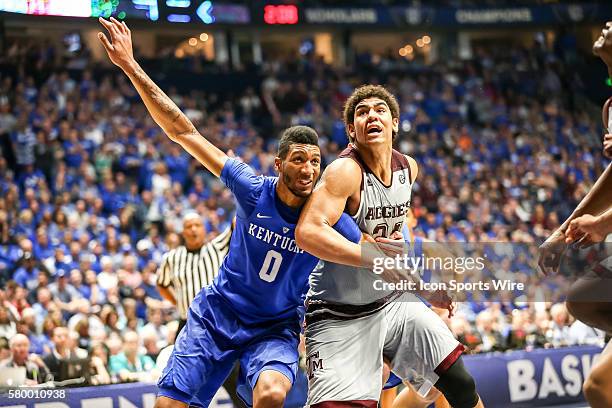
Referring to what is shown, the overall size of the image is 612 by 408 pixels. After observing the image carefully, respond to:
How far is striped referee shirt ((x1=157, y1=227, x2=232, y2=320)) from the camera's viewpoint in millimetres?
7203

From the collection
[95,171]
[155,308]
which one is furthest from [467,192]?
[155,308]

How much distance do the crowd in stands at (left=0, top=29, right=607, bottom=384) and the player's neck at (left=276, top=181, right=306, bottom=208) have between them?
3.64 ft

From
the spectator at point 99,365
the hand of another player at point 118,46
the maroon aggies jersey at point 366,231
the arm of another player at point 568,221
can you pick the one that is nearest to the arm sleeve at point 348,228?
the maroon aggies jersey at point 366,231

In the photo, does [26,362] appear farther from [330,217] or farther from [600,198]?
[600,198]

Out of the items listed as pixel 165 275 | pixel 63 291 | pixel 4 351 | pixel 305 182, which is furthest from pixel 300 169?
pixel 63 291

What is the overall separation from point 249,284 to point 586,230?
69.7 inches

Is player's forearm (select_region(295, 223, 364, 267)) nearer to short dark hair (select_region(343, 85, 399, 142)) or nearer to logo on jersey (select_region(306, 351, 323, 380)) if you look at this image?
logo on jersey (select_region(306, 351, 323, 380))

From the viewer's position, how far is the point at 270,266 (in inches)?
178

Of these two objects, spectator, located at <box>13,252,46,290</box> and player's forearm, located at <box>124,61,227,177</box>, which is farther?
spectator, located at <box>13,252,46,290</box>

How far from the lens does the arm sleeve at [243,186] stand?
457cm

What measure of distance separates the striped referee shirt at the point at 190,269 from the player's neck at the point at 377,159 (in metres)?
2.98

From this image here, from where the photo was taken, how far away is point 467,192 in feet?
53.6

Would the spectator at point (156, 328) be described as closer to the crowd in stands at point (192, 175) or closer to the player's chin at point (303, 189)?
the crowd in stands at point (192, 175)

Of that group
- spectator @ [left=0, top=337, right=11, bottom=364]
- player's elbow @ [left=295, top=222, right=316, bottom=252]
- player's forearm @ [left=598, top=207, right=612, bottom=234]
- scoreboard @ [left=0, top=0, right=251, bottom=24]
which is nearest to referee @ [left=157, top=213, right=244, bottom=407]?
spectator @ [left=0, top=337, right=11, bottom=364]
